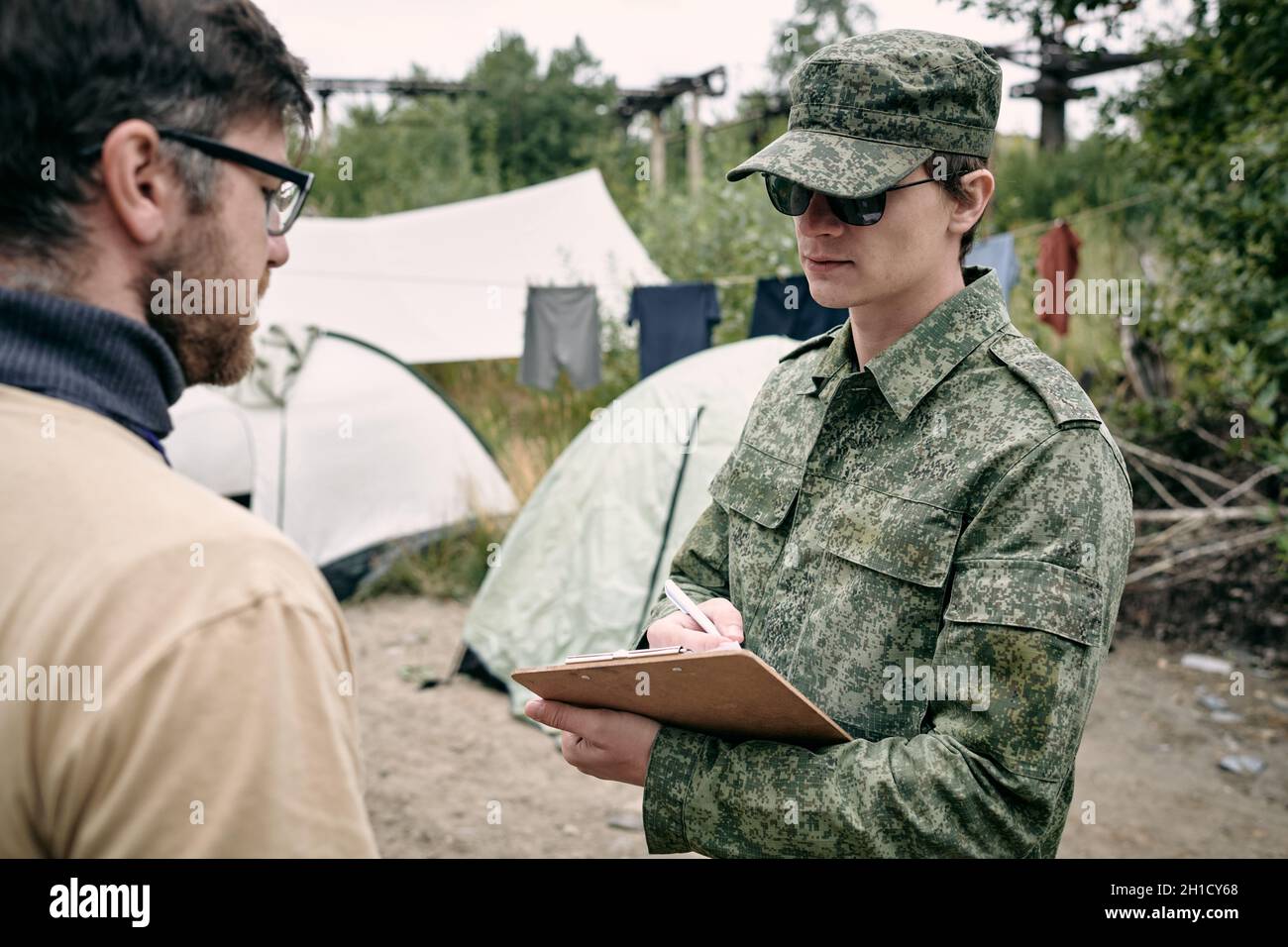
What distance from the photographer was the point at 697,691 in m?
1.36

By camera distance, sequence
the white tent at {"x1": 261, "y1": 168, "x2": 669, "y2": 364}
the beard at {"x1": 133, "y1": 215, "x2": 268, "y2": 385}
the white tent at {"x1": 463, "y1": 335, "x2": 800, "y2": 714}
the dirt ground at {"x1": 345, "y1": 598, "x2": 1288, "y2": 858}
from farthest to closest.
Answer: the white tent at {"x1": 261, "y1": 168, "x2": 669, "y2": 364} → the white tent at {"x1": 463, "y1": 335, "x2": 800, "y2": 714} → the dirt ground at {"x1": 345, "y1": 598, "x2": 1288, "y2": 858} → the beard at {"x1": 133, "y1": 215, "x2": 268, "y2": 385}

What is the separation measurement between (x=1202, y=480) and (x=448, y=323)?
6.54m

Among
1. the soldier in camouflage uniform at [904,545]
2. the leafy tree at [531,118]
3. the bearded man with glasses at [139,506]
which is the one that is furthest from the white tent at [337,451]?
the leafy tree at [531,118]

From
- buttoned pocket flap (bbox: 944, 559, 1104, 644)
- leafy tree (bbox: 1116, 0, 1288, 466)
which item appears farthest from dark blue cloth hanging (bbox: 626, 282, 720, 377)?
buttoned pocket flap (bbox: 944, 559, 1104, 644)

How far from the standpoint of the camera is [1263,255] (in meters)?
3.85

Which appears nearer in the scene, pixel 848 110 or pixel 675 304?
pixel 848 110

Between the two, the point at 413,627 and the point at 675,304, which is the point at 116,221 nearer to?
the point at 413,627

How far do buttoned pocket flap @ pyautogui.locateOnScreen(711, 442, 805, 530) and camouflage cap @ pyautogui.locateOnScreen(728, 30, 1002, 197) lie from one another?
48 cm

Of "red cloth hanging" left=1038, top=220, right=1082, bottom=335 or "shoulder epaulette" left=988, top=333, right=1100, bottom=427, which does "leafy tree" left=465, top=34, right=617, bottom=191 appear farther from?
"shoulder epaulette" left=988, top=333, right=1100, bottom=427

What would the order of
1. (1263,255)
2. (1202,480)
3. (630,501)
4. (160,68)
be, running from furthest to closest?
(1202,480) → (630,501) → (1263,255) → (160,68)

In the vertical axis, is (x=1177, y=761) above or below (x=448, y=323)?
below

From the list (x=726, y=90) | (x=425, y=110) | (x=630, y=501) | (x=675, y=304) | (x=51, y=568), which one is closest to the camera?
(x=51, y=568)

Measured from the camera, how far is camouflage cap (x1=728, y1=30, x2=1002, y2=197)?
1525 millimetres
